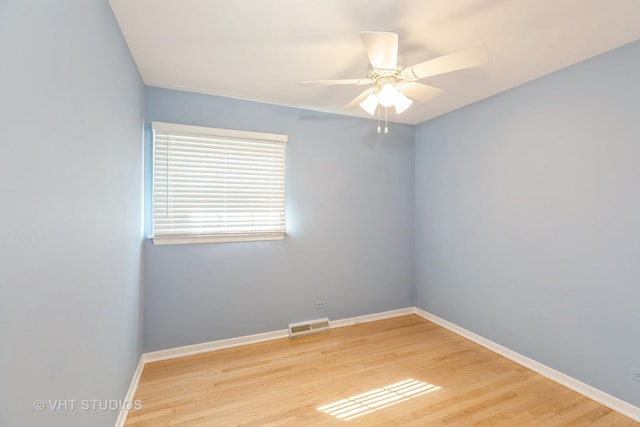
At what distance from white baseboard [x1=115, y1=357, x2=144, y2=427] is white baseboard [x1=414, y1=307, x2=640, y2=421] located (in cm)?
319

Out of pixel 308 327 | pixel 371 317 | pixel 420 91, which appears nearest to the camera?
pixel 420 91

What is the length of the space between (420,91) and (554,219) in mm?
1590

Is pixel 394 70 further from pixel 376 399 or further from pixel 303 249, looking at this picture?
pixel 376 399

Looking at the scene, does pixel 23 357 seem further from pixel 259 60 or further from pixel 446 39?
pixel 446 39

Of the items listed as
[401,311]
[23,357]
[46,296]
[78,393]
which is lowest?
[401,311]

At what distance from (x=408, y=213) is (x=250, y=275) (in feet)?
7.37

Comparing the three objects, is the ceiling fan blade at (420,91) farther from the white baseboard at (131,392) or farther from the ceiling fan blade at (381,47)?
the white baseboard at (131,392)

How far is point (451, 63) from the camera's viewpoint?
1554mm

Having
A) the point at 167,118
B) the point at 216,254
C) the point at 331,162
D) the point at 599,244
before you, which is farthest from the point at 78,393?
the point at 599,244

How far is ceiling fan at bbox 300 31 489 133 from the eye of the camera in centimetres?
142

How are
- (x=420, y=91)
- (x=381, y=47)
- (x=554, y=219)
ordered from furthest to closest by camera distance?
(x=554, y=219), (x=420, y=91), (x=381, y=47)

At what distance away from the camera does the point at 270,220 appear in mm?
2945

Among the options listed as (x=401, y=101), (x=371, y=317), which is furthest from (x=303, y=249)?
(x=401, y=101)

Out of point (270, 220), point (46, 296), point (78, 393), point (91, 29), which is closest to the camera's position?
point (46, 296)
